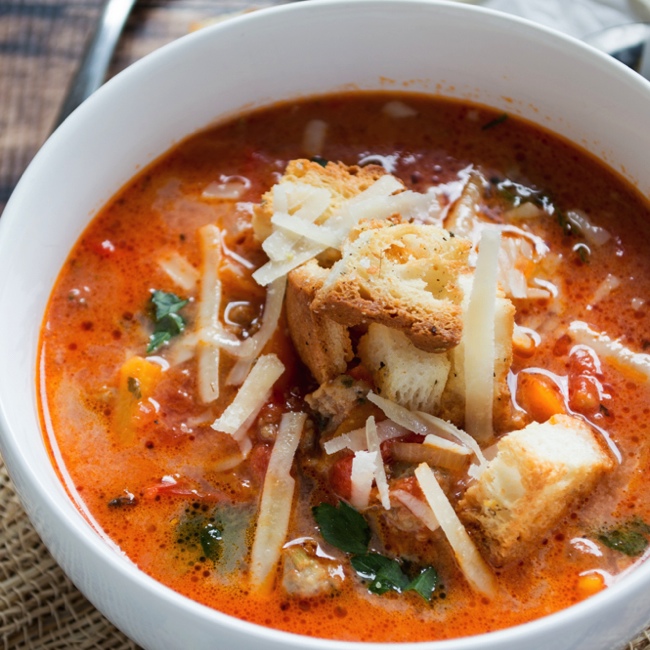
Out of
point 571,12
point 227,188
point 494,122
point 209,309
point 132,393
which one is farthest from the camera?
point 571,12

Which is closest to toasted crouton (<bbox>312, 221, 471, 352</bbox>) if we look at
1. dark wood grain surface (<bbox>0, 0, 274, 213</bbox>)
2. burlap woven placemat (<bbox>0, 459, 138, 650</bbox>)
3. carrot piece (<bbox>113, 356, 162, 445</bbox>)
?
carrot piece (<bbox>113, 356, 162, 445</bbox>)

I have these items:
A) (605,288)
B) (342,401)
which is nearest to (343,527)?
(342,401)

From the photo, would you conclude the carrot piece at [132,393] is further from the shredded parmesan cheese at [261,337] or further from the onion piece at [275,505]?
the onion piece at [275,505]

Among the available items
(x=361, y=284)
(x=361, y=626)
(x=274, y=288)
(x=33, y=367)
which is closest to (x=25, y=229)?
(x=33, y=367)

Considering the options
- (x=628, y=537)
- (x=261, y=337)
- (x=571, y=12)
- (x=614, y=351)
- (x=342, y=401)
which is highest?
(x=571, y=12)

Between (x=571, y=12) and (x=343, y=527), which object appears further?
(x=571, y=12)

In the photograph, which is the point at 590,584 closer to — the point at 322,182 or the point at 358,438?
the point at 358,438
